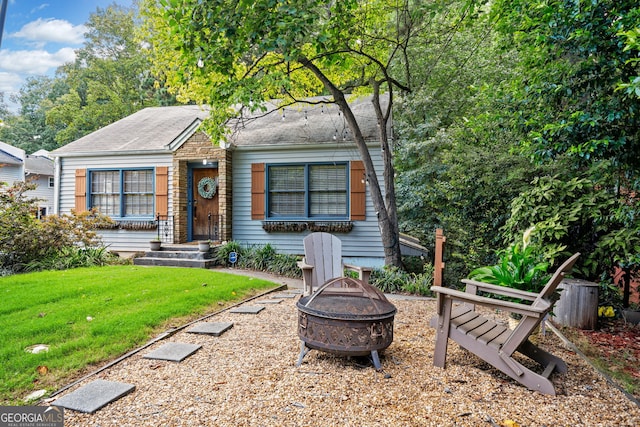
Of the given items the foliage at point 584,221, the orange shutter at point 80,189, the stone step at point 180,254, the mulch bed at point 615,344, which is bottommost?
the mulch bed at point 615,344

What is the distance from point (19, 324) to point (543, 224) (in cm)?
596

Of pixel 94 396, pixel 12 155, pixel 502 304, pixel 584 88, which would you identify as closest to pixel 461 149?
pixel 584 88

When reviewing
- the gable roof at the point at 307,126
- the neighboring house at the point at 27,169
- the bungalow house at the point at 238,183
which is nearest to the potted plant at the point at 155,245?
the bungalow house at the point at 238,183

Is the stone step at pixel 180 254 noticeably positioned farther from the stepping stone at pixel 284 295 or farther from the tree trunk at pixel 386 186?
the tree trunk at pixel 386 186

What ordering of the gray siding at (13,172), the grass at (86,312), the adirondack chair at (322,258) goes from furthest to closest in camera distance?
the gray siding at (13,172) → the adirondack chair at (322,258) → the grass at (86,312)

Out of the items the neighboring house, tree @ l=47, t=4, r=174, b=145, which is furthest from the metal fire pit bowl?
tree @ l=47, t=4, r=174, b=145

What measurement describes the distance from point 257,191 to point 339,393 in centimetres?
683

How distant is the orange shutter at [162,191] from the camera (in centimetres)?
907

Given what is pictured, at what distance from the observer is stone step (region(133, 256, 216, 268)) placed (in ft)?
25.9

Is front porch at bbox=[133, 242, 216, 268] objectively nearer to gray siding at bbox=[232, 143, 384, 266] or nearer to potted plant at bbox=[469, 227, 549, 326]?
gray siding at bbox=[232, 143, 384, 266]

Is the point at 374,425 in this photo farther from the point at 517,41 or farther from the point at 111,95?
the point at 111,95

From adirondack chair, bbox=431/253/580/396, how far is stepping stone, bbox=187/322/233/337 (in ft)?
6.89

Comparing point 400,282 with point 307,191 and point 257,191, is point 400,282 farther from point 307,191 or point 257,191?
point 257,191

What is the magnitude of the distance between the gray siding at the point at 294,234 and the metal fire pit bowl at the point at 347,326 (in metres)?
5.35
